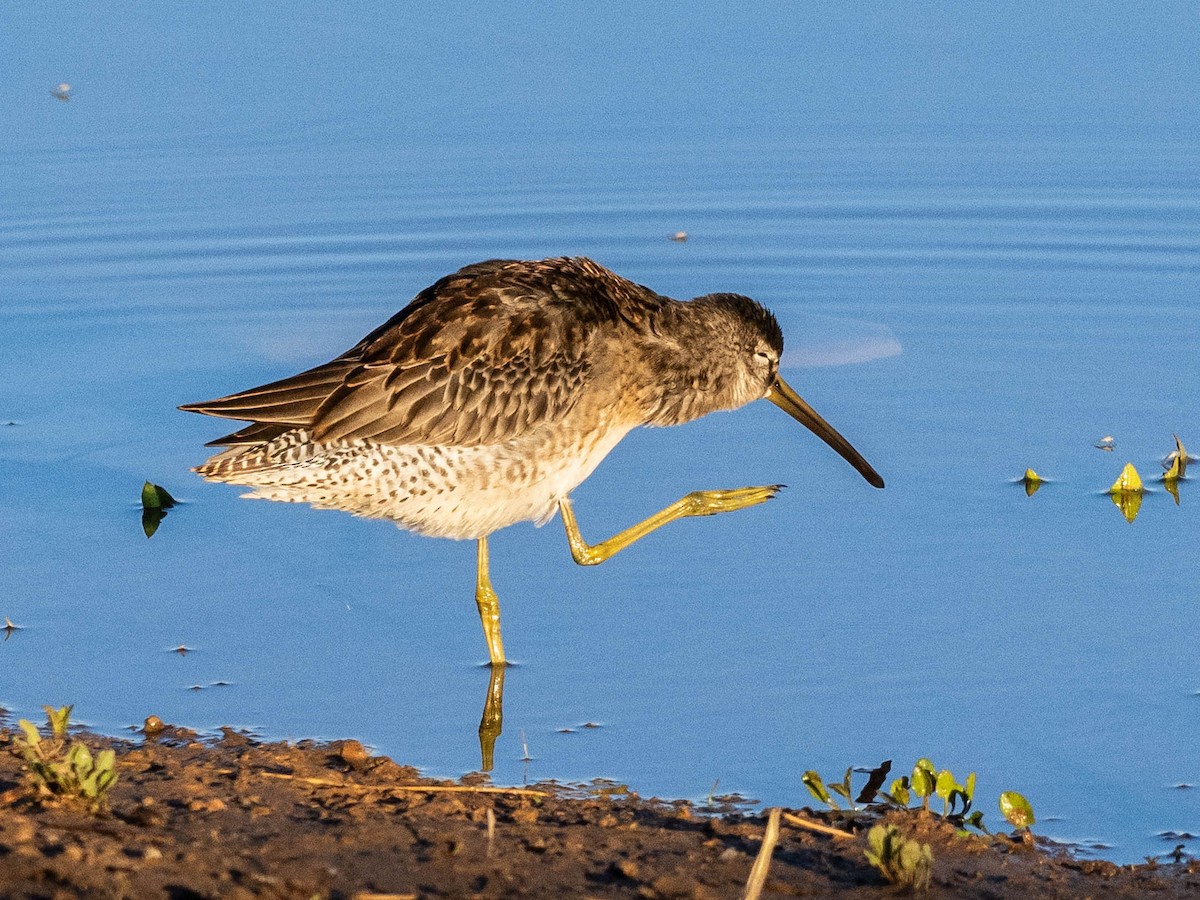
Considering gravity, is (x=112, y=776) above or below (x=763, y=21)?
below

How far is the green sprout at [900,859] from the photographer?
3.63m

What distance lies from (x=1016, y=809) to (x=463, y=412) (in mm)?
2109

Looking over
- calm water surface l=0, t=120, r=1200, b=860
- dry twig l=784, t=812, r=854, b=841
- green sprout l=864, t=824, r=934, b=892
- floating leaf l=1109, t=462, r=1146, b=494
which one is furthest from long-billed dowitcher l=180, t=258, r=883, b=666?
green sprout l=864, t=824, r=934, b=892

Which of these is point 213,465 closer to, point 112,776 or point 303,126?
point 112,776

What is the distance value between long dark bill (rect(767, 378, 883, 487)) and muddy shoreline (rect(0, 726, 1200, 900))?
2.25 meters

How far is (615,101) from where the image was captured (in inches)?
394

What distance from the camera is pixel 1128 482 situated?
6.24m

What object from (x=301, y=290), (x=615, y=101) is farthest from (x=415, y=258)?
(x=615, y=101)

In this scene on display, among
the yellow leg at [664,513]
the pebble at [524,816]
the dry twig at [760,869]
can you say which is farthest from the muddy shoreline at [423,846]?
the yellow leg at [664,513]

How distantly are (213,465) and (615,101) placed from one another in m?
5.10

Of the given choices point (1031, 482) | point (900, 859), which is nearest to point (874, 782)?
point (900, 859)

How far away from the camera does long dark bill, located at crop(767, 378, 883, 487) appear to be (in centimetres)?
641

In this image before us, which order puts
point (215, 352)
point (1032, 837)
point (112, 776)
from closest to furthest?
1. point (112, 776)
2. point (1032, 837)
3. point (215, 352)

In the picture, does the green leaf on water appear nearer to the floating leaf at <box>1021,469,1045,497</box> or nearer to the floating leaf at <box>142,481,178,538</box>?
the floating leaf at <box>1021,469,1045,497</box>
